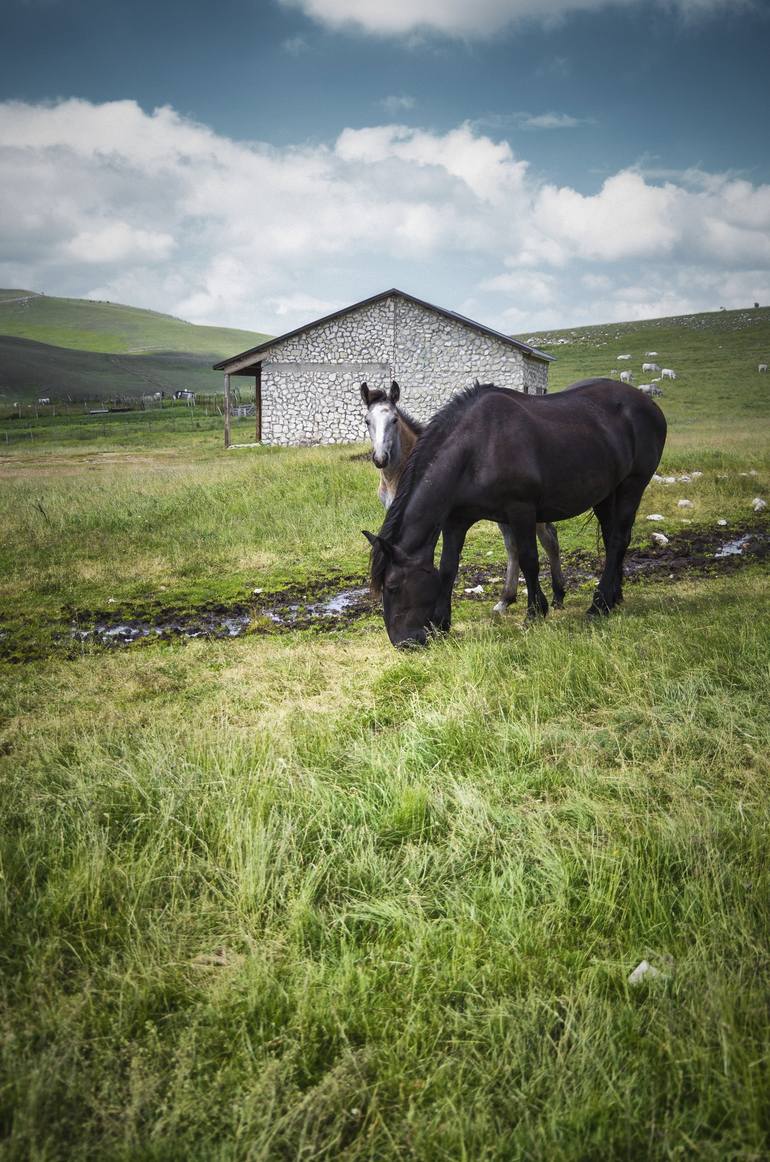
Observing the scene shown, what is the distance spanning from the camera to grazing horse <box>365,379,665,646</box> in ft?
18.8

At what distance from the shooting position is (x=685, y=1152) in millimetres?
1595

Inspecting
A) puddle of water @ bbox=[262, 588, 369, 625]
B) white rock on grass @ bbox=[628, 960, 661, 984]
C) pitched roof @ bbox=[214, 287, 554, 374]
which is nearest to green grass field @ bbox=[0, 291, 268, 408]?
pitched roof @ bbox=[214, 287, 554, 374]

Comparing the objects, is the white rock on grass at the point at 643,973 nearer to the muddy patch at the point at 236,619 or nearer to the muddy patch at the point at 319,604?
the muddy patch at the point at 319,604

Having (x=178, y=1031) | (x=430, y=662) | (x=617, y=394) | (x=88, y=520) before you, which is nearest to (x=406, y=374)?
(x=88, y=520)

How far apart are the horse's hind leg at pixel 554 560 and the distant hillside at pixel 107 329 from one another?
458 ft

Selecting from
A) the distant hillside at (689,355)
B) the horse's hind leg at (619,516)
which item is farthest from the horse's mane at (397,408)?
the distant hillside at (689,355)

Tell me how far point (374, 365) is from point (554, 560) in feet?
64.7

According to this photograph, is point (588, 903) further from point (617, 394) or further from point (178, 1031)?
point (617, 394)

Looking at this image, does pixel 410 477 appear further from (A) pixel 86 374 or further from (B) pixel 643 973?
(A) pixel 86 374

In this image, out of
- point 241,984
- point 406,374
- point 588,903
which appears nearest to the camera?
point 241,984

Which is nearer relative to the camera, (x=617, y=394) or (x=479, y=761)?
(x=479, y=761)

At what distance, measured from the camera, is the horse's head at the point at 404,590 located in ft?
18.5

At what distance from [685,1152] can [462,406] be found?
546 cm

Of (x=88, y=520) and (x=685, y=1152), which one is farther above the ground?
(x=88, y=520)
